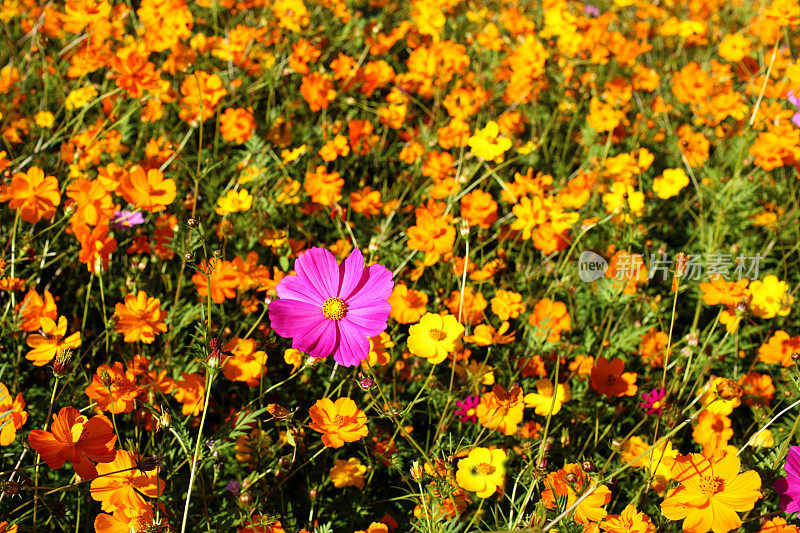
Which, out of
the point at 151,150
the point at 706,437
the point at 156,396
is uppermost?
the point at 151,150

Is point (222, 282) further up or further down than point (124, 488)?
further up

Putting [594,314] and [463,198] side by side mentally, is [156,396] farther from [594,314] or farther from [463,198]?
[594,314]

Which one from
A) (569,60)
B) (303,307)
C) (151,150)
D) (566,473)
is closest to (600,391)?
(566,473)

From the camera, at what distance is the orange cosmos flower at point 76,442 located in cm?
96

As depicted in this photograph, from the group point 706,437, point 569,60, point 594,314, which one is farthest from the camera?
point 569,60

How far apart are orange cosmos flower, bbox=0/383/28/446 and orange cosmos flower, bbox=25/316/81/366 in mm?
152

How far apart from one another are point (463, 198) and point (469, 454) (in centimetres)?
83

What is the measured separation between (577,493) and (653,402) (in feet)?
1.47

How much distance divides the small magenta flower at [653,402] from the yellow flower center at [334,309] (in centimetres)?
87

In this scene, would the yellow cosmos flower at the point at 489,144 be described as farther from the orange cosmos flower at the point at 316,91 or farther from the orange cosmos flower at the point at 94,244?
the orange cosmos flower at the point at 94,244

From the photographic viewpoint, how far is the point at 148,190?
154 cm

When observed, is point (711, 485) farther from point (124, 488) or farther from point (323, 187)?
point (323, 187)

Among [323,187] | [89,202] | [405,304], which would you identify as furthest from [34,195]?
[405,304]

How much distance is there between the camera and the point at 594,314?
1812 millimetres
